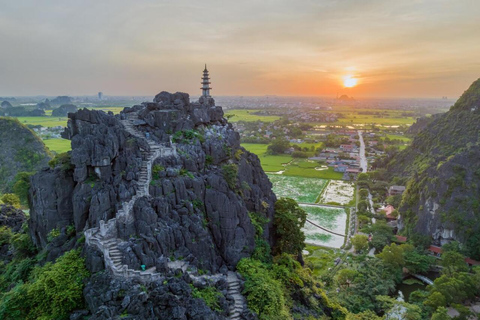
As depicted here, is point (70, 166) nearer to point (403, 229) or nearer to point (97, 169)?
point (97, 169)

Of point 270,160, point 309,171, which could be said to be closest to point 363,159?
point 309,171

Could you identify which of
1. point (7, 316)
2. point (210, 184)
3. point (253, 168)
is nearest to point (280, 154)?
point (253, 168)

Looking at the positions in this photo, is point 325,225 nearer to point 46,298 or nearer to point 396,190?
point 396,190

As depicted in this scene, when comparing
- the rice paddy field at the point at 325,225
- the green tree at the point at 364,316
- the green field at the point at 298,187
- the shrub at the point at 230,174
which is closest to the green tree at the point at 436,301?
the green tree at the point at 364,316

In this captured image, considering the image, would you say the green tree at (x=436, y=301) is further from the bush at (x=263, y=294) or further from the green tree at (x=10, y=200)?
the green tree at (x=10, y=200)

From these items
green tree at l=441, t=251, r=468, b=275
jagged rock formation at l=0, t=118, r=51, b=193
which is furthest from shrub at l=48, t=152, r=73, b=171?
jagged rock formation at l=0, t=118, r=51, b=193
